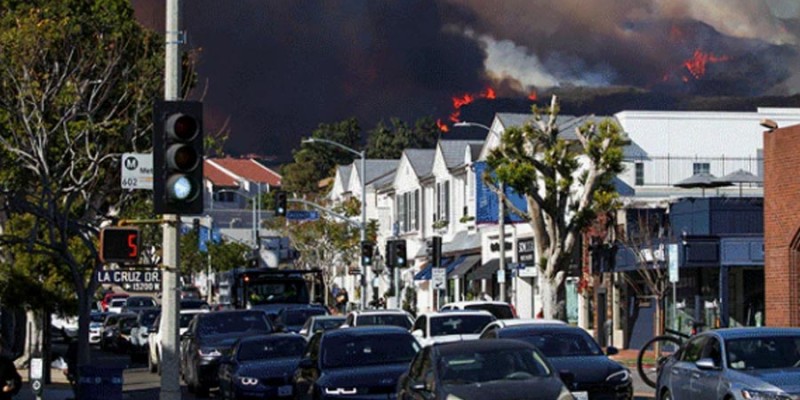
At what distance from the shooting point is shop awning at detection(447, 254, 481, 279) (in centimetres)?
6711

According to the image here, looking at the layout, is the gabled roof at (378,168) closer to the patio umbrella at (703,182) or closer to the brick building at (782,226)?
the patio umbrella at (703,182)

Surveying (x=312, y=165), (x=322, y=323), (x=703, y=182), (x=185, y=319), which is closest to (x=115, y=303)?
(x=185, y=319)

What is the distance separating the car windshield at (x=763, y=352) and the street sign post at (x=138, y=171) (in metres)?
7.97

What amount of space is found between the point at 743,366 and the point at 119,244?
8.23 m

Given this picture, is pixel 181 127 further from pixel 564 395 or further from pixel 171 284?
pixel 564 395

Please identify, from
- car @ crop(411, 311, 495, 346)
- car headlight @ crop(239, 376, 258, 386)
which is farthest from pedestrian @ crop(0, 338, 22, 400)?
car @ crop(411, 311, 495, 346)

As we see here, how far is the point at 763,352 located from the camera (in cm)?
1919

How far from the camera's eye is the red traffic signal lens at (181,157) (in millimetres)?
15062

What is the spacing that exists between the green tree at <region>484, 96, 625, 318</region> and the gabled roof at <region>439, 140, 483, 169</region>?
2265cm

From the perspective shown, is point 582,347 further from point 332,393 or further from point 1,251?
point 1,251

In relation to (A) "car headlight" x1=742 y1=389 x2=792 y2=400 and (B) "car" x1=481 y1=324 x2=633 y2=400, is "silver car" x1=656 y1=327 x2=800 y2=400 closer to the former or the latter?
(A) "car headlight" x1=742 y1=389 x2=792 y2=400

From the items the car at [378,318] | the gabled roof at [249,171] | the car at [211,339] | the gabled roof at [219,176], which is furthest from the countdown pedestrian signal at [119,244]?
the gabled roof at [249,171]

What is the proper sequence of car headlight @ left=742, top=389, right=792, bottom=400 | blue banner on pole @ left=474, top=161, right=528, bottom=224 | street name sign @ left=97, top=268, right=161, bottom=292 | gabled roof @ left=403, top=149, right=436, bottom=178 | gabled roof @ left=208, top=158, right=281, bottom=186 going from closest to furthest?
car headlight @ left=742, top=389, right=792, bottom=400, street name sign @ left=97, top=268, right=161, bottom=292, blue banner on pole @ left=474, top=161, right=528, bottom=224, gabled roof @ left=403, top=149, right=436, bottom=178, gabled roof @ left=208, top=158, right=281, bottom=186

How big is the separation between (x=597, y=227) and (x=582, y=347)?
95.3ft
